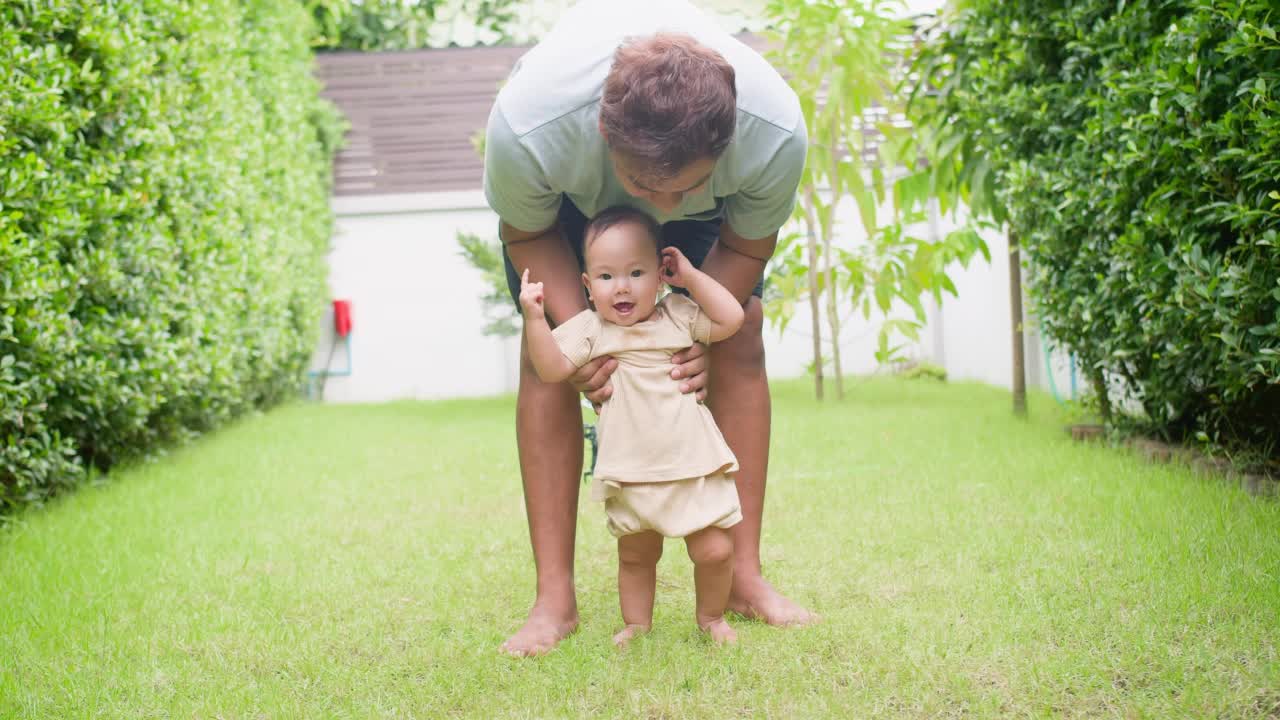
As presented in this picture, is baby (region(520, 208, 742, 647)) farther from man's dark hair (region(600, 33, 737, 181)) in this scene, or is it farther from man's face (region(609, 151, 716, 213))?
man's dark hair (region(600, 33, 737, 181))

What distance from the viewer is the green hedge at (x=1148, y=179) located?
9.27 ft

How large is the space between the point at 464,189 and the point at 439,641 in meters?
7.73

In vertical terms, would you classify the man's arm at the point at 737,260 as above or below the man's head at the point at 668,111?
below

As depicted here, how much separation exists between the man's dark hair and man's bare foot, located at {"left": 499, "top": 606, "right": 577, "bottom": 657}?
3.18ft

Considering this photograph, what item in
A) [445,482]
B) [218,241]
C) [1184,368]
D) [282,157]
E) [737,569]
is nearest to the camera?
[737,569]

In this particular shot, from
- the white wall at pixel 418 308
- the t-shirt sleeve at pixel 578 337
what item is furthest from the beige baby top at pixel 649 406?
the white wall at pixel 418 308

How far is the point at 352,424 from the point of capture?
670 centimetres

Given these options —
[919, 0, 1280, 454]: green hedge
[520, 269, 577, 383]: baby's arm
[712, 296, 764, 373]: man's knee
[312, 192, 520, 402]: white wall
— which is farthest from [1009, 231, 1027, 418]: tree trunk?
[312, 192, 520, 402]: white wall

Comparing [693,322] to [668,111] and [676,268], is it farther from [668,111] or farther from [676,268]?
[668,111]

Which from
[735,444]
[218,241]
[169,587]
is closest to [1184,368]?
[735,444]

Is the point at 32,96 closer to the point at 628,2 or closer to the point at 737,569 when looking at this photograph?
the point at 628,2

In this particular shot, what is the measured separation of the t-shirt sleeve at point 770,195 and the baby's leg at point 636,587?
666 millimetres

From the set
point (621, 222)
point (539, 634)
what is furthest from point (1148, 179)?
point (539, 634)

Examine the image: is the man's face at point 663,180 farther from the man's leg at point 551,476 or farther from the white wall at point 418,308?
the white wall at point 418,308
